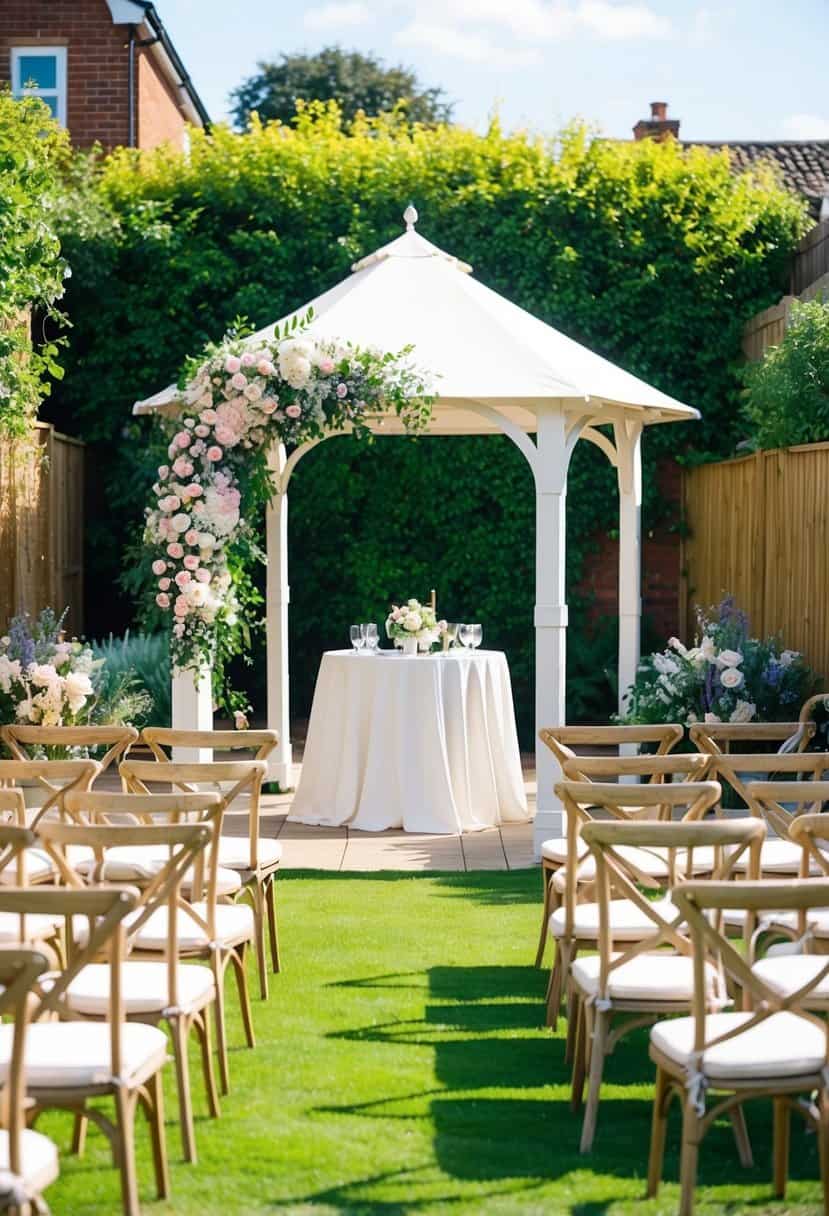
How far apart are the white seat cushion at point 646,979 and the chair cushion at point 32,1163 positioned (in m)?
1.74

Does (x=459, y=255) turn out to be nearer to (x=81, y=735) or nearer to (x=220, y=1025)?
(x=81, y=735)

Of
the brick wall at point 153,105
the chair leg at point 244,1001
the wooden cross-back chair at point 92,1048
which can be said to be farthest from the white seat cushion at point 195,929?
the brick wall at point 153,105

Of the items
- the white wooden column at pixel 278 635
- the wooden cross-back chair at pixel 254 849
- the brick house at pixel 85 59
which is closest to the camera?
the wooden cross-back chair at pixel 254 849

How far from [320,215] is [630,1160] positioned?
10.7 m

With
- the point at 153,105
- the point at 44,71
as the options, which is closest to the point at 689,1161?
the point at 44,71

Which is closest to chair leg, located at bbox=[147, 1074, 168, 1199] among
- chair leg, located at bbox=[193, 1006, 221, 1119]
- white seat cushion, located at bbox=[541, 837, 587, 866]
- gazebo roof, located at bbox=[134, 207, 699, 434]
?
chair leg, located at bbox=[193, 1006, 221, 1119]

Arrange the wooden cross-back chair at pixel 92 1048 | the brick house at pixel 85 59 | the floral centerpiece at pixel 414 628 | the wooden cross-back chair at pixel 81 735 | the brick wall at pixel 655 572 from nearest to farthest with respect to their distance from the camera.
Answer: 1. the wooden cross-back chair at pixel 92 1048
2. the wooden cross-back chair at pixel 81 735
3. the floral centerpiece at pixel 414 628
4. the brick wall at pixel 655 572
5. the brick house at pixel 85 59

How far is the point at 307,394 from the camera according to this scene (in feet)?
30.8

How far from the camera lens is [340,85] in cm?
3372

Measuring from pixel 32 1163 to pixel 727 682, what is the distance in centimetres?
686

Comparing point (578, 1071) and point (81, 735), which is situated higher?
point (81, 735)

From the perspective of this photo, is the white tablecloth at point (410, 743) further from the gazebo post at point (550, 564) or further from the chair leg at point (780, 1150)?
the chair leg at point (780, 1150)

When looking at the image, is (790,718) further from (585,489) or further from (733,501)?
(585,489)

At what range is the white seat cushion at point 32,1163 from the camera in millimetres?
3359
